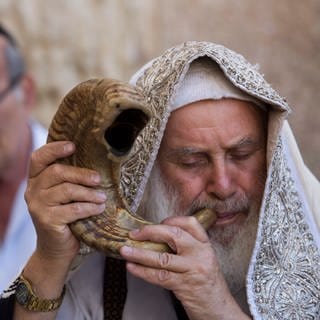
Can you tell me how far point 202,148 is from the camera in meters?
4.27

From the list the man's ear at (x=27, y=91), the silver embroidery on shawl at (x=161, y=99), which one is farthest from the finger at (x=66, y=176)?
the man's ear at (x=27, y=91)

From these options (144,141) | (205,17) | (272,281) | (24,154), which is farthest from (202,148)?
(205,17)

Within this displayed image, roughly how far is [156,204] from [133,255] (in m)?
0.59

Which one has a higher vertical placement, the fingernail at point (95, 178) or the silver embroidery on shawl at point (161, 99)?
the silver embroidery on shawl at point (161, 99)

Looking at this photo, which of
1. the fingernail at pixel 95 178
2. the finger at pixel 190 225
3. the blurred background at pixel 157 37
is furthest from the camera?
the blurred background at pixel 157 37

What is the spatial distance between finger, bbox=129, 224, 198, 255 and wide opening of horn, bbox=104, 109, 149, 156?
0.85 ft

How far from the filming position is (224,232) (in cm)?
434

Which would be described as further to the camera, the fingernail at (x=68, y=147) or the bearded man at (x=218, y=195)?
the bearded man at (x=218, y=195)

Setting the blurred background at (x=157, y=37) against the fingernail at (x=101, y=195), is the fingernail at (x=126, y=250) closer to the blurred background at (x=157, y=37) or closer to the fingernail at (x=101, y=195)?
the fingernail at (x=101, y=195)

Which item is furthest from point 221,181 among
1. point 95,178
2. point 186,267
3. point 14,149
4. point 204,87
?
point 14,149

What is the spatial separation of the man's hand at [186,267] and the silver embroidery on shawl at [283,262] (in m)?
0.24

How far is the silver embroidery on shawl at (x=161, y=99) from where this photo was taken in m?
4.27

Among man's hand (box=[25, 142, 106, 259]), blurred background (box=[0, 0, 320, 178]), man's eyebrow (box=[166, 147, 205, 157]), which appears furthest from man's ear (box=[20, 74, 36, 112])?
man's hand (box=[25, 142, 106, 259])

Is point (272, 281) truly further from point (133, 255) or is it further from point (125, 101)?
point (125, 101)
